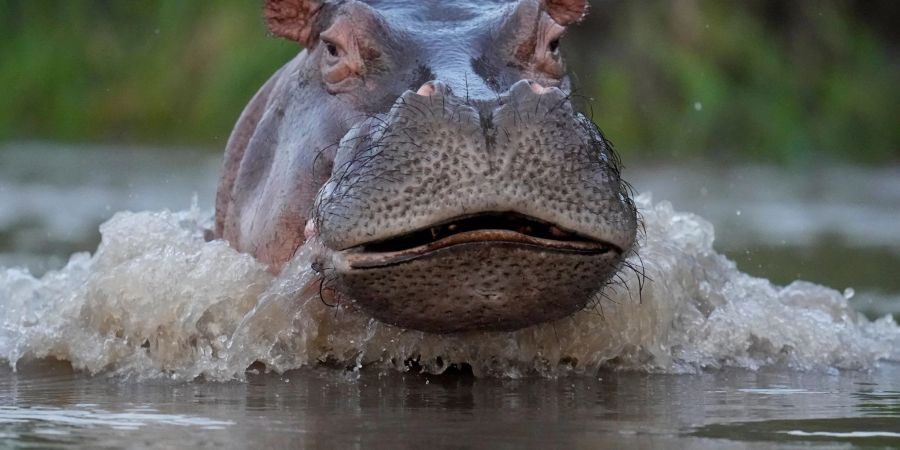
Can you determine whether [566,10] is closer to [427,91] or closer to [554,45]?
[554,45]

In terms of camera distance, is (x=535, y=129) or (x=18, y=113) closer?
(x=535, y=129)

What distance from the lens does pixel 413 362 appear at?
5102mm

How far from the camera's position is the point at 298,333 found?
5.07 meters

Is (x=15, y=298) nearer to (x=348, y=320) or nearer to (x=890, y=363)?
(x=348, y=320)

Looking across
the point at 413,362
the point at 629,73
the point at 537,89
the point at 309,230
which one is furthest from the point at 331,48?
the point at 629,73

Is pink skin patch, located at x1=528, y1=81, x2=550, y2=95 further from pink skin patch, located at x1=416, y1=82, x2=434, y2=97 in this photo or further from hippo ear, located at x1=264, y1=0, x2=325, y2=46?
hippo ear, located at x1=264, y1=0, x2=325, y2=46

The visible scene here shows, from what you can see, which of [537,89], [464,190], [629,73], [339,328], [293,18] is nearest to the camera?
[464,190]

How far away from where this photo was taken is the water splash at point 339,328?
4996 millimetres

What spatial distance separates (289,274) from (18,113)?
42.3 feet

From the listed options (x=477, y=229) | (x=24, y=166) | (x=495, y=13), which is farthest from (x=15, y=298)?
(x=24, y=166)

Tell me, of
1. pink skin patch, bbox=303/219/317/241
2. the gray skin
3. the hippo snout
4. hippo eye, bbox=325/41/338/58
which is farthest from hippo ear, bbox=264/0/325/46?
the hippo snout

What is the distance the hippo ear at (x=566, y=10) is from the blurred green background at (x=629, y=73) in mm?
9224

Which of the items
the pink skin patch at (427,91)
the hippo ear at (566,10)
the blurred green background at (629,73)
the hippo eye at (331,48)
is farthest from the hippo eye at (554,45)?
the blurred green background at (629,73)

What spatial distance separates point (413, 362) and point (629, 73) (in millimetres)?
11378
